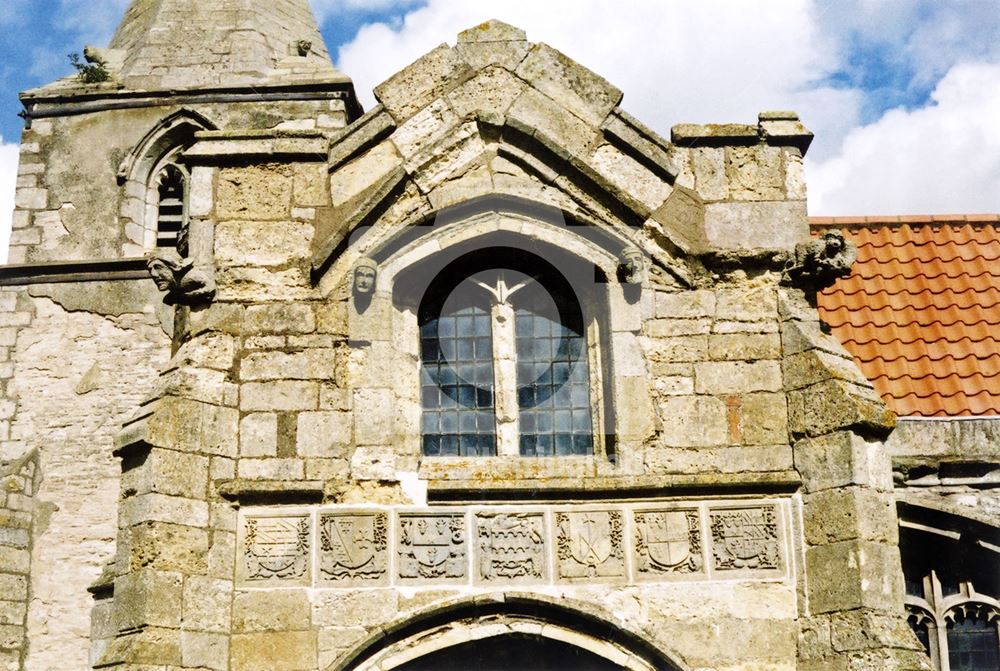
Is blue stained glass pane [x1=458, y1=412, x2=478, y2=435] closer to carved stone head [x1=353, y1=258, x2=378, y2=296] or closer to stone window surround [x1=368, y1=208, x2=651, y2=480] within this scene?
stone window surround [x1=368, y1=208, x2=651, y2=480]

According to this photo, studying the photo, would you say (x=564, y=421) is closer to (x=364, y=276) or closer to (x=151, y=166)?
(x=364, y=276)

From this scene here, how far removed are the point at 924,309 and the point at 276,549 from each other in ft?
20.8

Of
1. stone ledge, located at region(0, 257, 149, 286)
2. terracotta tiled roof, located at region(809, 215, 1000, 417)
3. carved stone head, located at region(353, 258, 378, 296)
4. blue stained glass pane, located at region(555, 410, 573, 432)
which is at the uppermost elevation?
stone ledge, located at region(0, 257, 149, 286)

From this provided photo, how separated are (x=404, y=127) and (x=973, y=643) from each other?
5.75 metres

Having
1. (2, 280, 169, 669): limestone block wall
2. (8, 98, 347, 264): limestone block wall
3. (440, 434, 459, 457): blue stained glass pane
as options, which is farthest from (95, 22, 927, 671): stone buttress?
(8, 98, 347, 264): limestone block wall

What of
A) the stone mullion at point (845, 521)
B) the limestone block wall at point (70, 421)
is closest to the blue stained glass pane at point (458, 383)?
the stone mullion at point (845, 521)

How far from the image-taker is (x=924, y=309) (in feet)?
39.6

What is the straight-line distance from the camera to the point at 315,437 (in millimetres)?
8680

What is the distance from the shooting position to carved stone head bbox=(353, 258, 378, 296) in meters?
8.90

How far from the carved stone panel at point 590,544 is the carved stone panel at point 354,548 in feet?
3.51

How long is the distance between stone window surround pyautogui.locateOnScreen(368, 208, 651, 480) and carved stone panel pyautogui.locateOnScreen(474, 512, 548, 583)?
302 millimetres

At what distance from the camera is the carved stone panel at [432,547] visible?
27.7 ft

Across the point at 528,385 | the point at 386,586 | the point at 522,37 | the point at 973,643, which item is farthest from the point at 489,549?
the point at 973,643

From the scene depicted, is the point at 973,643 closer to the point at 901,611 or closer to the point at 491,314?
the point at 901,611
